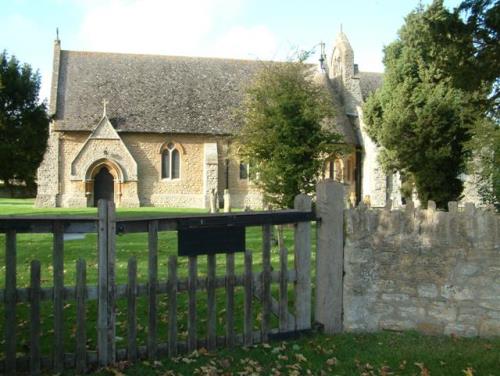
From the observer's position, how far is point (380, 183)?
105 feet

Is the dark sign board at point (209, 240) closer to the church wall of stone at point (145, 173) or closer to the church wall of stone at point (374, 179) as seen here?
the church wall of stone at point (145, 173)

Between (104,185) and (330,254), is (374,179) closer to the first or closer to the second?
(104,185)

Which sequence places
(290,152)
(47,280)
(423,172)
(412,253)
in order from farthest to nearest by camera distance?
(423,172)
(290,152)
(47,280)
(412,253)

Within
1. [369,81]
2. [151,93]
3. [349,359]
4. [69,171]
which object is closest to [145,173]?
[69,171]

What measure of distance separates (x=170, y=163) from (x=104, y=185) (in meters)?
4.18

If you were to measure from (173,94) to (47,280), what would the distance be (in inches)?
1011

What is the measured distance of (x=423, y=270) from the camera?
571cm

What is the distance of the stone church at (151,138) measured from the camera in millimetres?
31062

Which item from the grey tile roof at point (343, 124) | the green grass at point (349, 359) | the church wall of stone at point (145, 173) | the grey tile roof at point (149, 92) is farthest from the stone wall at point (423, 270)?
the grey tile roof at point (343, 124)

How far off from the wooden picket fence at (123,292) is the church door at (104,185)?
27719mm

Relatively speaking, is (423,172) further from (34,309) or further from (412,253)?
(34,309)

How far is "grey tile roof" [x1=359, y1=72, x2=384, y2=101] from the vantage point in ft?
123

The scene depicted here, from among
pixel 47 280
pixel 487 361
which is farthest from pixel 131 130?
pixel 487 361

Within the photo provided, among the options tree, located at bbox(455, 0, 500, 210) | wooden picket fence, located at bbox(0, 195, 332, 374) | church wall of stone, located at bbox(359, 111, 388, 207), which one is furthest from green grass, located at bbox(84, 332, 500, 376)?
church wall of stone, located at bbox(359, 111, 388, 207)
